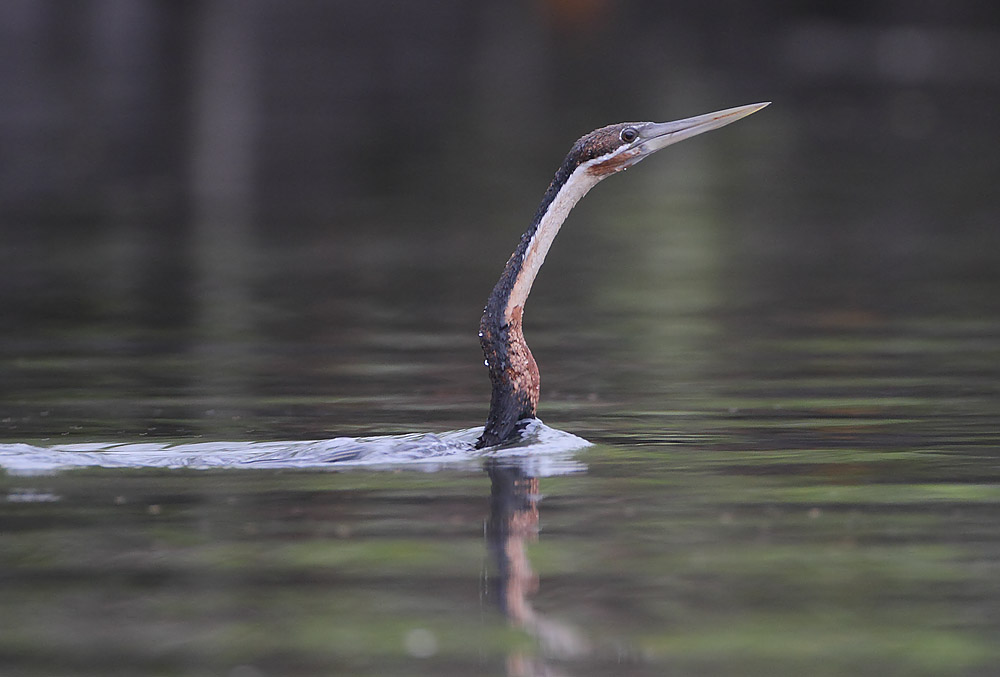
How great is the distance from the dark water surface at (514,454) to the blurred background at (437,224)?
0.09m

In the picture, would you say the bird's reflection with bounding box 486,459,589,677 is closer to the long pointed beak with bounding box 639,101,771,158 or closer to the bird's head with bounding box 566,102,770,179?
the bird's head with bounding box 566,102,770,179

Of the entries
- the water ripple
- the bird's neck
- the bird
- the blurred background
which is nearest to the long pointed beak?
the bird

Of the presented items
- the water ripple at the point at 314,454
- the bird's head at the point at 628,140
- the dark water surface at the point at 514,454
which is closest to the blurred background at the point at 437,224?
the dark water surface at the point at 514,454

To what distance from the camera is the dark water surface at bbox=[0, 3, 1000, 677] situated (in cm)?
717

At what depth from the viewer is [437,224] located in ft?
87.3

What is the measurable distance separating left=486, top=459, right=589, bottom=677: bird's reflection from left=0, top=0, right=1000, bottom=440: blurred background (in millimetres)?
1598

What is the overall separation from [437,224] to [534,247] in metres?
16.3

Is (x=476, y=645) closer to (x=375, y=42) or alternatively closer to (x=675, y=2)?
(x=375, y=42)

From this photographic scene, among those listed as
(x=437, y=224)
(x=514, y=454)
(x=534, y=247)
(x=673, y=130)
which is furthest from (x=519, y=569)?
(x=437, y=224)

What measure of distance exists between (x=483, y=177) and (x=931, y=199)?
24.0 feet

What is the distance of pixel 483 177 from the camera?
32969 mm

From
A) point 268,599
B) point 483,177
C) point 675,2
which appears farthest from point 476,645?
point 675,2

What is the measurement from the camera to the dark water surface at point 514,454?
7168mm

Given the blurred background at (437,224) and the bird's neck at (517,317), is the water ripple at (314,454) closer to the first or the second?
the bird's neck at (517,317)
